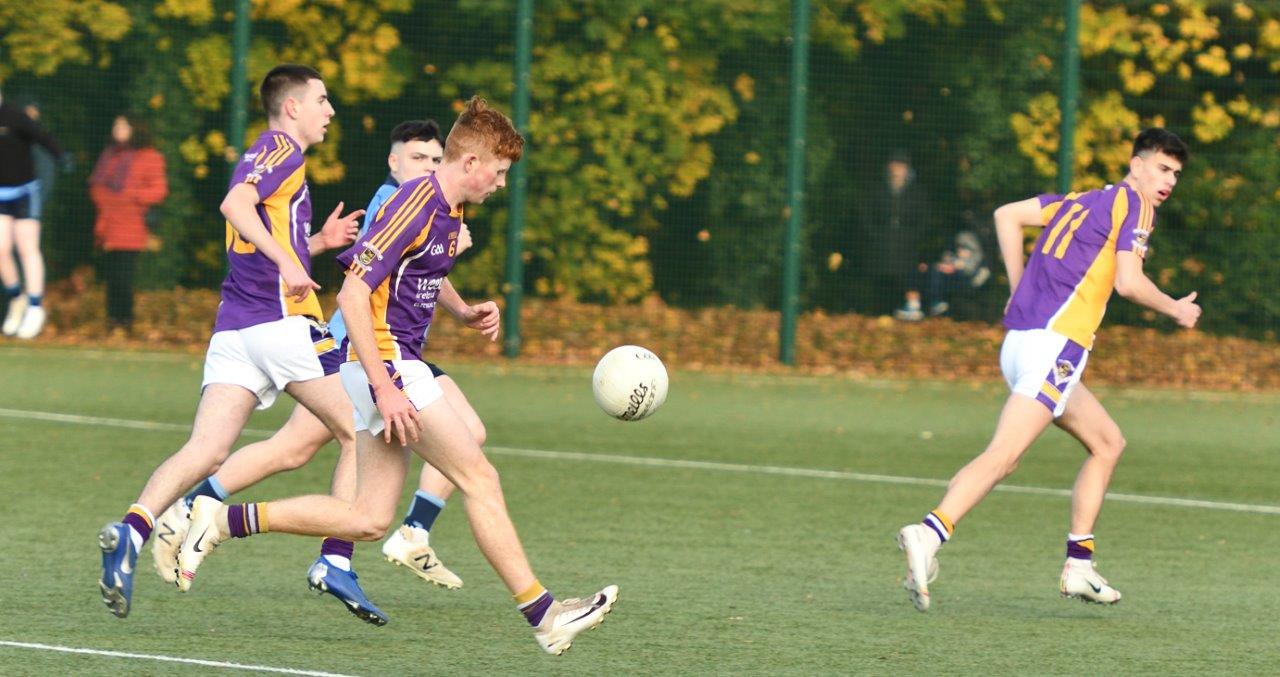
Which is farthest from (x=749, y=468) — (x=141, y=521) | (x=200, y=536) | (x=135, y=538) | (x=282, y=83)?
(x=135, y=538)

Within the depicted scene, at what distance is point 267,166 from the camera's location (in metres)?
7.42

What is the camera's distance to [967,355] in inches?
715

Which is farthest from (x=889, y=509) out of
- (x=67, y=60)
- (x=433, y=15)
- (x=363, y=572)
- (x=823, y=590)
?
(x=67, y=60)

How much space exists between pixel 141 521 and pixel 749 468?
550 cm

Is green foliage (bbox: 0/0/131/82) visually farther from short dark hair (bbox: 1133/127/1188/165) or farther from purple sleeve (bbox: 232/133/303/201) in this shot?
short dark hair (bbox: 1133/127/1188/165)

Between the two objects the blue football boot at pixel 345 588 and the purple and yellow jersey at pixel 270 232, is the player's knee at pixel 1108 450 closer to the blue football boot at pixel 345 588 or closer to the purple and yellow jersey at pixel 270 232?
the blue football boot at pixel 345 588

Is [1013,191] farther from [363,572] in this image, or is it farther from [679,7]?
[363,572]

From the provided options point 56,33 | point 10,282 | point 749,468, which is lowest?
point 749,468

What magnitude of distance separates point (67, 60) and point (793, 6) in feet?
21.6

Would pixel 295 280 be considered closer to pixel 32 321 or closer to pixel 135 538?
pixel 135 538

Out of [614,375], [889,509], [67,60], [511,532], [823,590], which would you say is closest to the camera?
[511,532]

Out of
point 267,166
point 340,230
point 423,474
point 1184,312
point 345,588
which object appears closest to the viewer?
point 345,588

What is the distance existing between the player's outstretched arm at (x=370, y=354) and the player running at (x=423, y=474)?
2.20 feet

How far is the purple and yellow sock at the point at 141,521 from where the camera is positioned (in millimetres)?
6926
